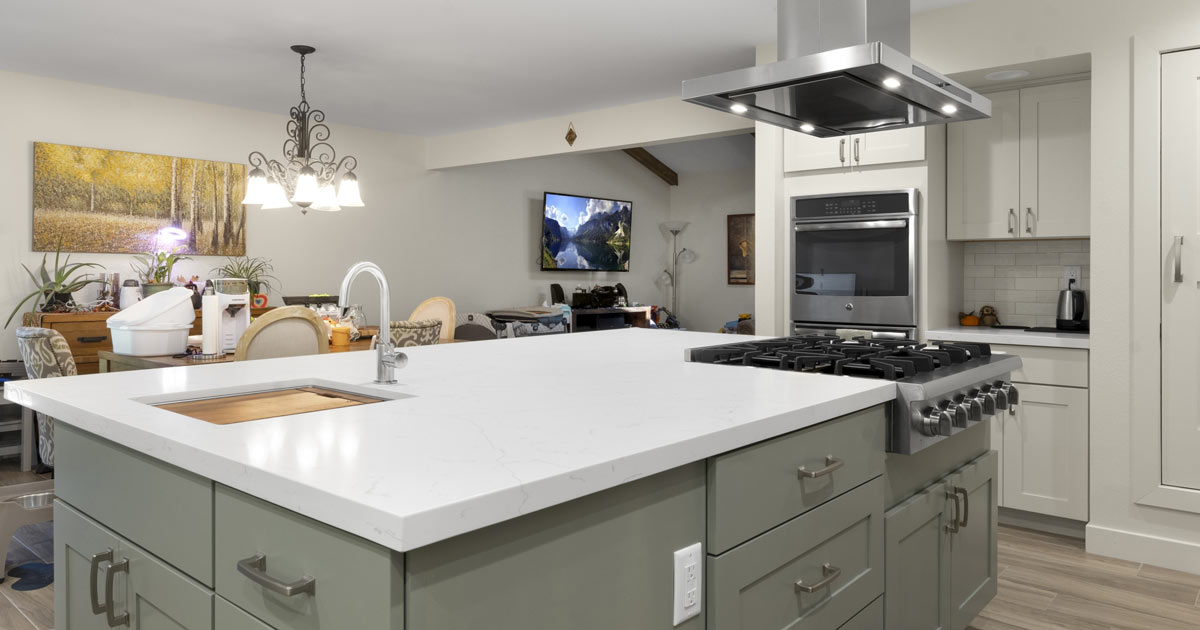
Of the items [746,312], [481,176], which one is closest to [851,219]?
[481,176]

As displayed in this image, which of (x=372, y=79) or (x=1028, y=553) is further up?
(x=372, y=79)

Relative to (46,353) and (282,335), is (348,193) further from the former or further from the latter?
(46,353)

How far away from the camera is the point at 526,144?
6.35 meters

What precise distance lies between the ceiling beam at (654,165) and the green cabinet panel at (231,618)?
846cm

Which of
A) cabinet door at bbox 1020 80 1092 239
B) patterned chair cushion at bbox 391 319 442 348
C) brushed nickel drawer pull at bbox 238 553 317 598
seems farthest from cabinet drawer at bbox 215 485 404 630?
cabinet door at bbox 1020 80 1092 239

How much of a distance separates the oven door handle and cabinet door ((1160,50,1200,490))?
3.40 ft

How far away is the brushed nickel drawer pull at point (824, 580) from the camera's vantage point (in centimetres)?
140

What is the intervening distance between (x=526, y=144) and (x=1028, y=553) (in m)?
4.69

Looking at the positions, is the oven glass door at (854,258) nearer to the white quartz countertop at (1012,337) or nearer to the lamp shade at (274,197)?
the white quartz countertop at (1012,337)

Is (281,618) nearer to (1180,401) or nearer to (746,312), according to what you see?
(1180,401)

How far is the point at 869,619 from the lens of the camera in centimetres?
164

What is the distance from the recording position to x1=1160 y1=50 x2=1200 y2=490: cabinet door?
9.67 ft

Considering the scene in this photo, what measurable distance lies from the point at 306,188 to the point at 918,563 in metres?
3.44

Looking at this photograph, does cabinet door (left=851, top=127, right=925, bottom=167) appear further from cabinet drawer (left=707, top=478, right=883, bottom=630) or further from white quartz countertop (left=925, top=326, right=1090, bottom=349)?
cabinet drawer (left=707, top=478, right=883, bottom=630)
